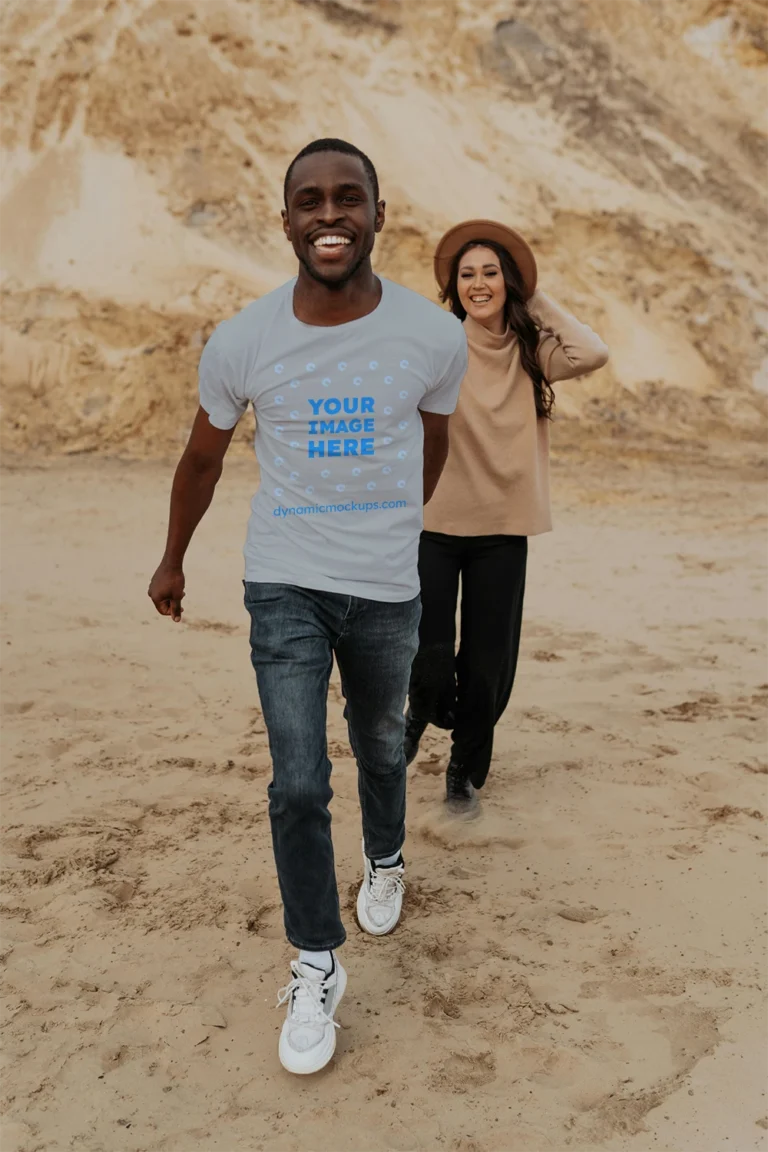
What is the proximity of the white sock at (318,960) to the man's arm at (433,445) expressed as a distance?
1.28 metres

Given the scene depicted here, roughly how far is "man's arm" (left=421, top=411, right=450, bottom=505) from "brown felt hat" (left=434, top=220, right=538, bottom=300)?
92 centimetres

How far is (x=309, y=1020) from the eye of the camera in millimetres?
2613

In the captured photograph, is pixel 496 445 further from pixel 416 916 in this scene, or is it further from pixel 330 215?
pixel 416 916

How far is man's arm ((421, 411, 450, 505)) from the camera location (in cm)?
298

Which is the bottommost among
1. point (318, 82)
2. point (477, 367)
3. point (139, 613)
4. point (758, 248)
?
point (139, 613)

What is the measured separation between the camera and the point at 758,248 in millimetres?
14789

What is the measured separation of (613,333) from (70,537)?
768 cm

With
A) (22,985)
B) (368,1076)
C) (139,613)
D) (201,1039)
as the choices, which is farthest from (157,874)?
(139,613)

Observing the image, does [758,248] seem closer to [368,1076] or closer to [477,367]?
[477,367]

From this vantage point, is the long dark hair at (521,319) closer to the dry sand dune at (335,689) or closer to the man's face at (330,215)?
the man's face at (330,215)

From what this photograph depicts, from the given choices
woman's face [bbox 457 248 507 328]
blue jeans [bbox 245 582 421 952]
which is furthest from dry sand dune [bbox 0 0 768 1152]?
woman's face [bbox 457 248 507 328]

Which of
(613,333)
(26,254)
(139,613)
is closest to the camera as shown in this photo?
(139,613)

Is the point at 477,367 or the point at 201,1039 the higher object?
the point at 477,367

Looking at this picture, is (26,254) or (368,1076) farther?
(26,254)
